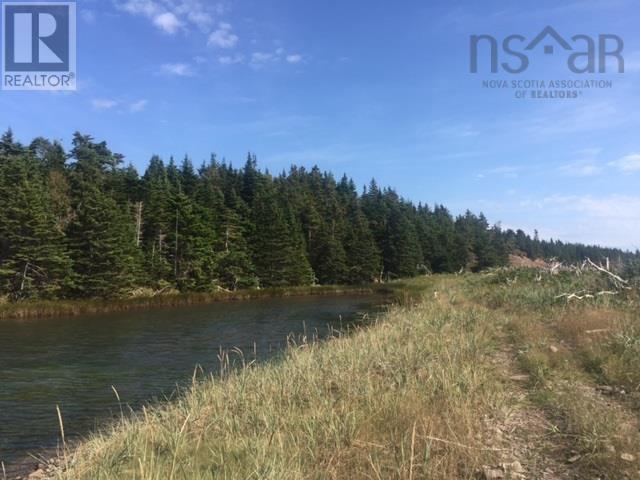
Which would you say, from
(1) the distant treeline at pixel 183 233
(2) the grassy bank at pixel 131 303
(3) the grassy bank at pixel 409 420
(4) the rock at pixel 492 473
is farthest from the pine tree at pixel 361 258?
(4) the rock at pixel 492 473

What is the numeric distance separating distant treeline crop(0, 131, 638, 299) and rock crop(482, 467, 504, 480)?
1741 cm

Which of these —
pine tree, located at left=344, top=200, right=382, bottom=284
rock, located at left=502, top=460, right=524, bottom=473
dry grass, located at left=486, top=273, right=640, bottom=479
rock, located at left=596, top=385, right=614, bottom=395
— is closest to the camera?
rock, located at left=502, top=460, right=524, bottom=473

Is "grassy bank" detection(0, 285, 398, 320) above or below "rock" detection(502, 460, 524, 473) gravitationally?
below

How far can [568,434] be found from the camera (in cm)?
514

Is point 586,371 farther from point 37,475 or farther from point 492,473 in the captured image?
point 37,475

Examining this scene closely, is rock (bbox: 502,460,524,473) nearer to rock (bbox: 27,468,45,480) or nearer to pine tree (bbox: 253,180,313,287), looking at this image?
rock (bbox: 27,468,45,480)

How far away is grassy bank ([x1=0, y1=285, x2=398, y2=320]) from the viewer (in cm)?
2920

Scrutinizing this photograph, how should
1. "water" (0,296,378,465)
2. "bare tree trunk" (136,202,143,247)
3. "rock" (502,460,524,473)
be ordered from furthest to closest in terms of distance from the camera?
"bare tree trunk" (136,202,143,247) → "water" (0,296,378,465) → "rock" (502,460,524,473)

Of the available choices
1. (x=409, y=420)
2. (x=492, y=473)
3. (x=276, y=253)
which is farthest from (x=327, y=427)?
(x=276, y=253)

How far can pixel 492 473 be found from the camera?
167 inches

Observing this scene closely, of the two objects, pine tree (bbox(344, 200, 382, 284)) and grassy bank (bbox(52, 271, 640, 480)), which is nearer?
grassy bank (bbox(52, 271, 640, 480))

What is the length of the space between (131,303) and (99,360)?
71.2 feet

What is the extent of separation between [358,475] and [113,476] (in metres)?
2.18

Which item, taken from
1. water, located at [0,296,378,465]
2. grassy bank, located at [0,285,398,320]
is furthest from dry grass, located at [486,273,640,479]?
grassy bank, located at [0,285,398,320]
